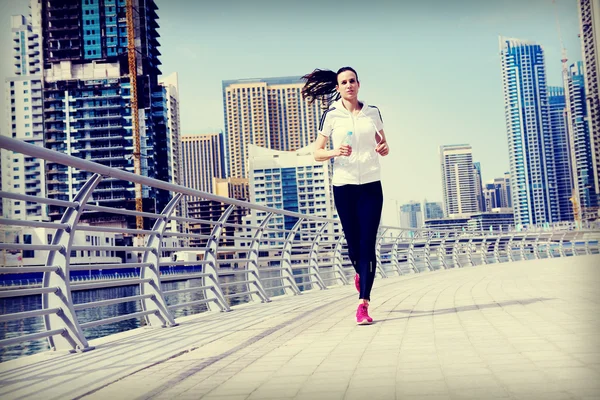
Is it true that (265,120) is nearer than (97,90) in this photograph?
Yes

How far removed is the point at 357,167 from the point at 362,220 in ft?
1.40

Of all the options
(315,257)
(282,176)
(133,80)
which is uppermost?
(133,80)

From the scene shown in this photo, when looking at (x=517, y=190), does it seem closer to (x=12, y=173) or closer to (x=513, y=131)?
(x=513, y=131)

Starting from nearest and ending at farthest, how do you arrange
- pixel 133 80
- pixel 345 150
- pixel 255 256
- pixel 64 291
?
pixel 64 291
pixel 345 150
pixel 255 256
pixel 133 80

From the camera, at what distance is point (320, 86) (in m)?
6.07

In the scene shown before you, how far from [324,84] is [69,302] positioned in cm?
303

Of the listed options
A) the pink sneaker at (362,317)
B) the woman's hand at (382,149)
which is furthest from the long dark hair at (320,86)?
the pink sneaker at (362,317)

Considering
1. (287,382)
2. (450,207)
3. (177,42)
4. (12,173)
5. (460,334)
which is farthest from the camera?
(12,173)

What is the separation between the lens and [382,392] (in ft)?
8.54

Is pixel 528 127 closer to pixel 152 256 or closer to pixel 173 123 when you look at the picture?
pixel 152 256

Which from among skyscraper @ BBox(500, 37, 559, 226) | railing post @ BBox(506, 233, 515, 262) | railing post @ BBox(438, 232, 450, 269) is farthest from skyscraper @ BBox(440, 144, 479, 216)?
railing post @ BBox(438, 232, 450, 269)

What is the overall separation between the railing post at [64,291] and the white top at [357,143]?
80.2 inches

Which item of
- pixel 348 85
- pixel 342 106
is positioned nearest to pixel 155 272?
pixel 342 106

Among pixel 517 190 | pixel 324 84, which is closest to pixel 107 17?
pixel 517 190
